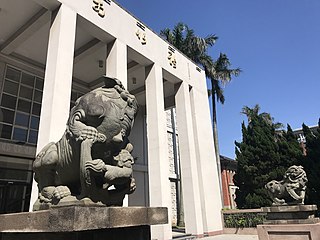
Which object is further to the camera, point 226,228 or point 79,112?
point 226,228

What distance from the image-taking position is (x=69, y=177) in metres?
2.49

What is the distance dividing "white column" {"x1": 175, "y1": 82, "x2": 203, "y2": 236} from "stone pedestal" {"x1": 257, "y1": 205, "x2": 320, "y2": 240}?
3603 mm

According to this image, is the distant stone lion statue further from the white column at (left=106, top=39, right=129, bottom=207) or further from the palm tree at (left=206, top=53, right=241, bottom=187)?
the palm tree at (left=206, top=53, right=241, bottom=187)

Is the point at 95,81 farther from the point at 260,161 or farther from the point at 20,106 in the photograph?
the point at 260,161

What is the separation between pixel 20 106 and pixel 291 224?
11.2m

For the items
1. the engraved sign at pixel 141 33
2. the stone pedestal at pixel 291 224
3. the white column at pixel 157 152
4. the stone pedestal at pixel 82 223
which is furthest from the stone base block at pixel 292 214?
the engraved sign at pixel 141 33

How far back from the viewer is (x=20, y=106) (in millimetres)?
11000

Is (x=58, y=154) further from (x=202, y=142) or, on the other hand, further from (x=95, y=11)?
(x=202, y=142)

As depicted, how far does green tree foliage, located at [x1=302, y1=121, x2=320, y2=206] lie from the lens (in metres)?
13.9

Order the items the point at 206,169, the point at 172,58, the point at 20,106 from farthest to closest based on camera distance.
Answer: the point at 172,58, the point at 206,169, the point at 20,106

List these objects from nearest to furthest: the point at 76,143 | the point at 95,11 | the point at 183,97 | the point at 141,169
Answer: the point at 76,143 → the point at 95,11 → the point at 183,97 → the point at 141,169

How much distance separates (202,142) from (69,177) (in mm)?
11053

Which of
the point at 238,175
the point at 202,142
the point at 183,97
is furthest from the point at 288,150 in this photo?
the point at 183,97

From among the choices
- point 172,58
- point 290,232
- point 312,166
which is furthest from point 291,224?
point 312,166
